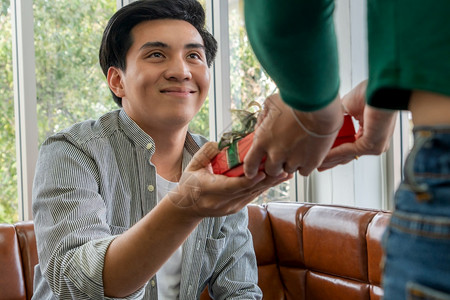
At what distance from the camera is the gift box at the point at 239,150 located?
830 mm

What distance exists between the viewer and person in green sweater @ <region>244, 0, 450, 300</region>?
52 centimetres

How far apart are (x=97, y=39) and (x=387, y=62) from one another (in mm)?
2216

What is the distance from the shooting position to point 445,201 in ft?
1.69

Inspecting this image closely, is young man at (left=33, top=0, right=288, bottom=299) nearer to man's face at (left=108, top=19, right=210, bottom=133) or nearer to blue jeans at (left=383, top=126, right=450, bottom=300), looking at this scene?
man's face at (left=108, top=19, right=210, bottom=133)

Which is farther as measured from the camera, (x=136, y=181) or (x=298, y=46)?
(x=136, y=181)

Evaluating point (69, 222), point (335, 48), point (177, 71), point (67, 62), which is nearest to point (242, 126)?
point (335, 48)

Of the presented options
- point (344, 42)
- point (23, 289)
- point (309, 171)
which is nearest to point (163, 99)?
point (309, 171)

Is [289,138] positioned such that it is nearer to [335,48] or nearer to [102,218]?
[335,48]

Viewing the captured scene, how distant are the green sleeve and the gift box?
18cm

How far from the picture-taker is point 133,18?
1562 millimetres

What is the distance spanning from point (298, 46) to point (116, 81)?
1.11 metres

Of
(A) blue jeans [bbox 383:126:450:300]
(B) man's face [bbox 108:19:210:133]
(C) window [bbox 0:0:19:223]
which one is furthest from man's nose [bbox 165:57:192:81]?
(C) window [bbox 0:0:19:223]

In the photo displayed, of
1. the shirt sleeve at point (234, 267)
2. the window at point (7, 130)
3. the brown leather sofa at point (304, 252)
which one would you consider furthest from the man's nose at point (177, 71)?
the window at point (7, 130)

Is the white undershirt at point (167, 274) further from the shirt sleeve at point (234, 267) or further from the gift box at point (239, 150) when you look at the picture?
the gift box at point (239, 150)
